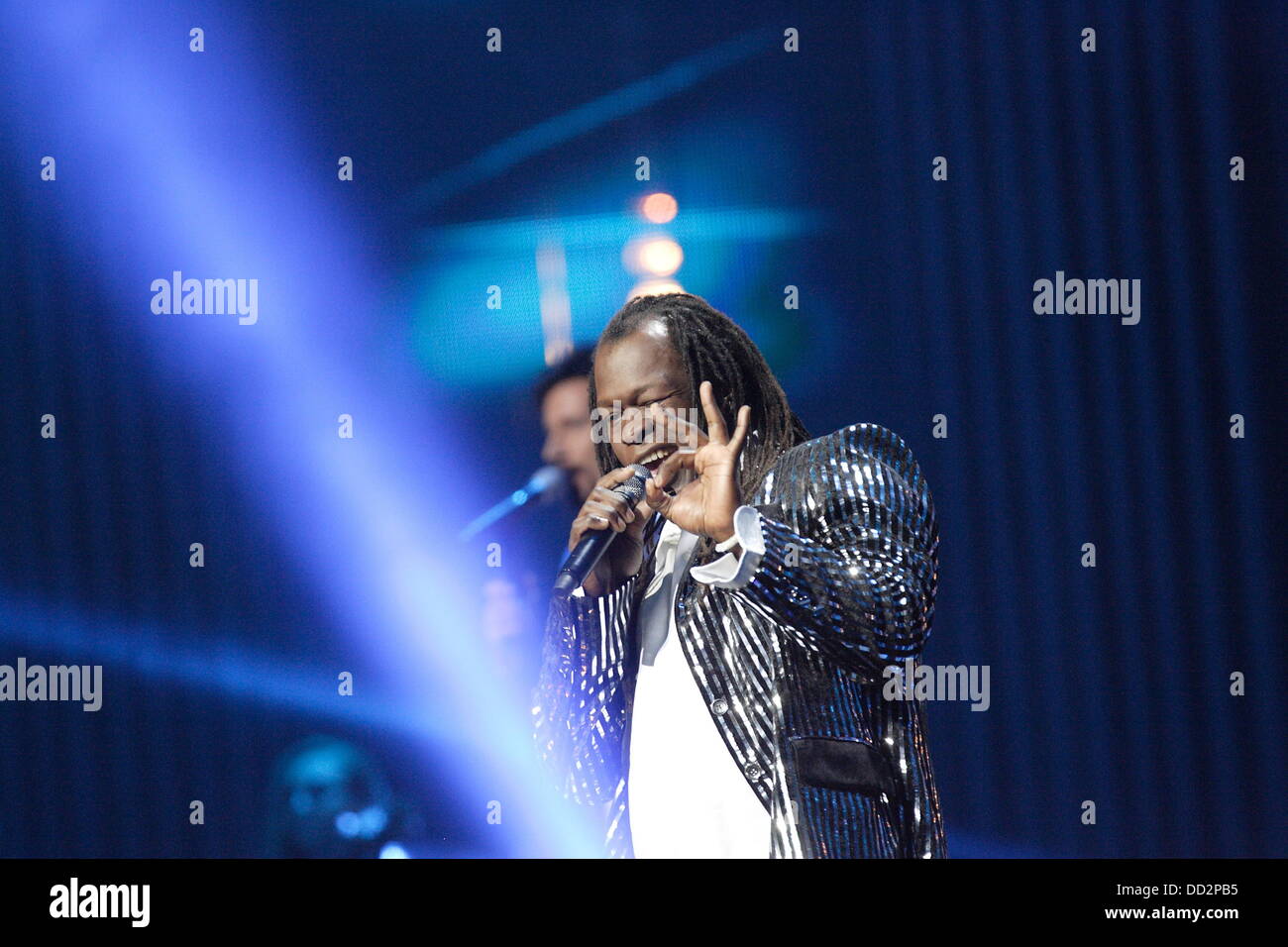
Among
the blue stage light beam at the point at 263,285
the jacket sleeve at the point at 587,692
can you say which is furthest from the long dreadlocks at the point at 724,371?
the blue stage light beam at the point at 263,285

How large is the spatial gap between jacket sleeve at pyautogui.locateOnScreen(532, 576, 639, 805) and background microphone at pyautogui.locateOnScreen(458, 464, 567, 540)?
0.34 meters

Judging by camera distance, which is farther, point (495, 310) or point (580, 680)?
point (495, 310)

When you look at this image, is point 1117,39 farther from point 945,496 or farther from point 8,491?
point 8,491

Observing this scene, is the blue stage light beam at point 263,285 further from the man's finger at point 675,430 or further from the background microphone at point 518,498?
the man's finger at point 675,430

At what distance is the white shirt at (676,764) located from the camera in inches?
118

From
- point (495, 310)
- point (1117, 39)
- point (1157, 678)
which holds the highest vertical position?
point (1117, 39)

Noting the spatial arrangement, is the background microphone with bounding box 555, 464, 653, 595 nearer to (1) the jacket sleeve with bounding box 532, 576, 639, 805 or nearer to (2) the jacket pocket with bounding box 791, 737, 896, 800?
(1) the jacket sleeve with bounding box 532, 576, 639, 805

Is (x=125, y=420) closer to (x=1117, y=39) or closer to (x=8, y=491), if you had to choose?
(x=8, y=491)

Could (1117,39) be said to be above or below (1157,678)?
above

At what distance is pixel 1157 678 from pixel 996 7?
187cm

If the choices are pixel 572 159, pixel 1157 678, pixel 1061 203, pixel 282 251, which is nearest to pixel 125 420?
pixel 282 251

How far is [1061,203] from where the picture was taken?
3.43m

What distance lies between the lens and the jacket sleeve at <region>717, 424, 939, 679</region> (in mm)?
2834

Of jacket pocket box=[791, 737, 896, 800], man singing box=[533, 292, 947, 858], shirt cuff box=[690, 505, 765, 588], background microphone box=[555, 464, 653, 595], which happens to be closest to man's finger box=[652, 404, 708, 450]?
man singing box=[533, 292, 947, 858]
